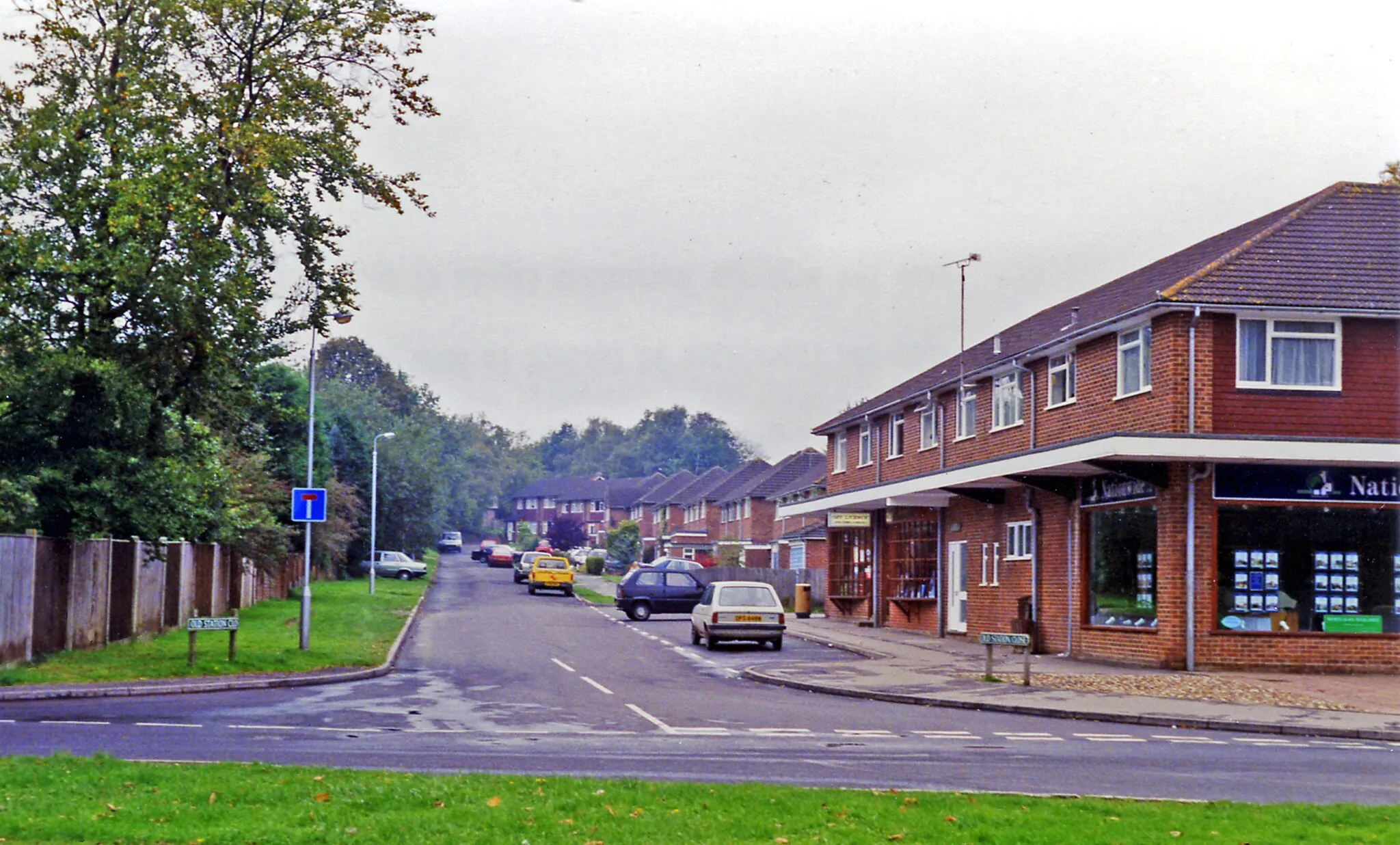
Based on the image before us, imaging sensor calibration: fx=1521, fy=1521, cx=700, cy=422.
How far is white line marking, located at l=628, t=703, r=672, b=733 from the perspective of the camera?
692 inches

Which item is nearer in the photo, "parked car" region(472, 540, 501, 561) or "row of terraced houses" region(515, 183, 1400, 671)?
"row of terraced houses" region(515, 183, 1400, 671)

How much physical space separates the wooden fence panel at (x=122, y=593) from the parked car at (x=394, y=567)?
4535cm

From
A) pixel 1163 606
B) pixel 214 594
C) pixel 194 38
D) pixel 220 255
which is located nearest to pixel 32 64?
pixel 194 38

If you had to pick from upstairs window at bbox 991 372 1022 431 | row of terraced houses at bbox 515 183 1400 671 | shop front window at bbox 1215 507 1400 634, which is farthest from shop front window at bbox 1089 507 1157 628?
upstairs window at bbox 991 372 1022 431

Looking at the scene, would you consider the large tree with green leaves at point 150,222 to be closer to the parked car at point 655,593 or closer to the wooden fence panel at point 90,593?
the wooden fence panel at point 90,593

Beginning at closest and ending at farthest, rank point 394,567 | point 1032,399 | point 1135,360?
point 1135,360 < point 1032,399 < point 394,567

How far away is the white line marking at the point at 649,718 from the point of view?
57.7 feet

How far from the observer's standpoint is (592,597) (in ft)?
212

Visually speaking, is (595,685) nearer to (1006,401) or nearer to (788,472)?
(1006,401)

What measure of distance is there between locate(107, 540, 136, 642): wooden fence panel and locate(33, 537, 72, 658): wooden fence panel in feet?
8.31

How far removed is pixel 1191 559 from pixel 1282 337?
4.15m

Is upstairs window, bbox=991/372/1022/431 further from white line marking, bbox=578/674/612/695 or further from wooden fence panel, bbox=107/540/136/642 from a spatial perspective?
wooden fence panel, bbox=107/540/136/642

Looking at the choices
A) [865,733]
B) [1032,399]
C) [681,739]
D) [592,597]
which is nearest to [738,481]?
[592,597]

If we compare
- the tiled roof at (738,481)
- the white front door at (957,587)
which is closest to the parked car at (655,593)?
the white front door at (957,587)
